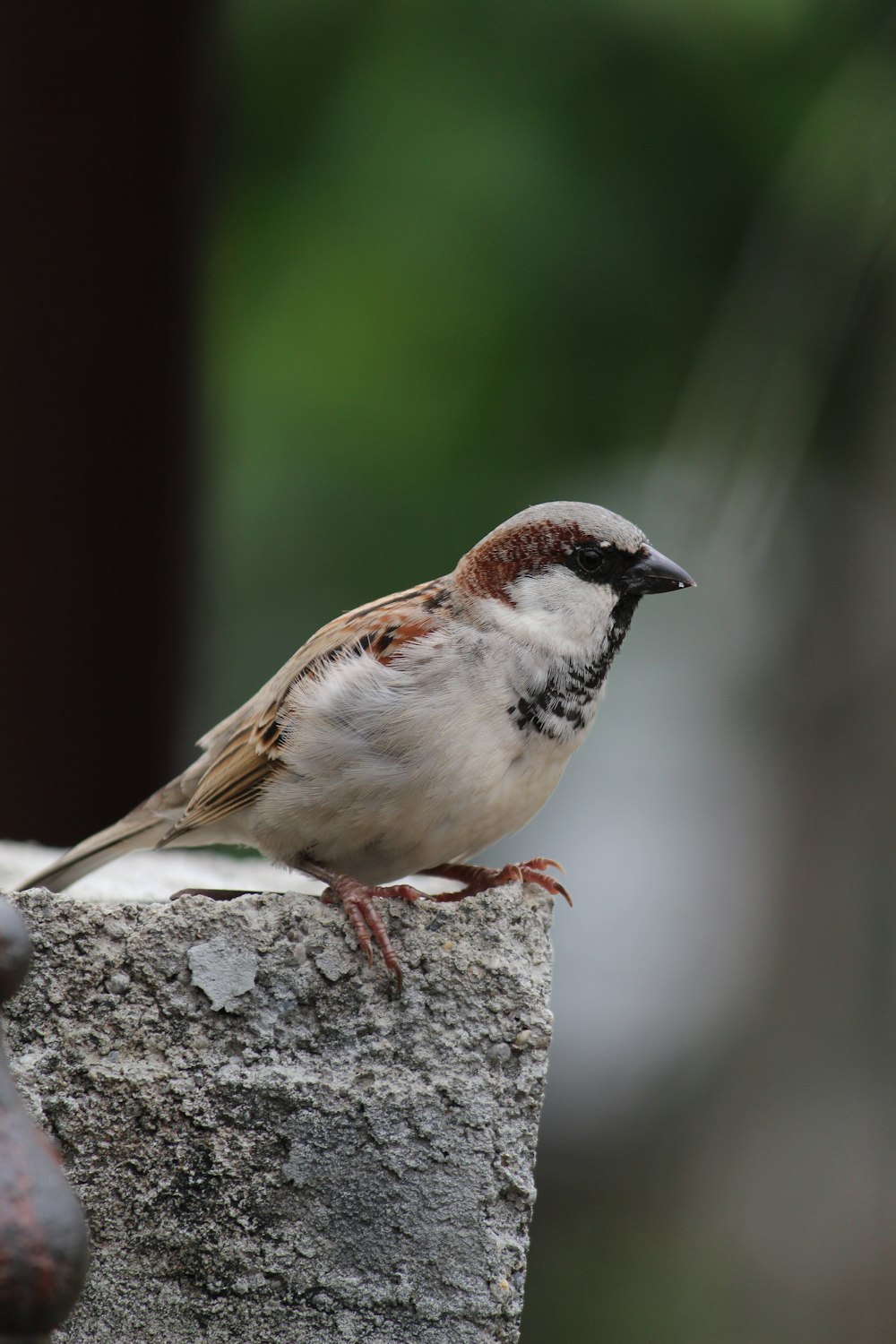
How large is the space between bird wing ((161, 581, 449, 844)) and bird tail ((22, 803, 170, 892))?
3.0 inches

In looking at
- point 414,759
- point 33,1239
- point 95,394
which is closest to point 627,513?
point 95,394

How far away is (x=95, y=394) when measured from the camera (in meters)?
3.15

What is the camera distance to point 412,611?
1604 mm

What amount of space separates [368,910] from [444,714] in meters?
0.29

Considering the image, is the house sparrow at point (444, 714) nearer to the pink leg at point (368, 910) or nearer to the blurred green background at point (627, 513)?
the pink leg at point (368, 910)

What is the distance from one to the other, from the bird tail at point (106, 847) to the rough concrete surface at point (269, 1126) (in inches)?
21.4

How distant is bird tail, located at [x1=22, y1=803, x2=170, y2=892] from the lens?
1.73m

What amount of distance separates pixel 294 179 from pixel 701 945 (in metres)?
2.64

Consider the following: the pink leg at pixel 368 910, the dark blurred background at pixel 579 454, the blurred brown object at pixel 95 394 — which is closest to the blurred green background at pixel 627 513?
the dark blurred background at pixel 579 454

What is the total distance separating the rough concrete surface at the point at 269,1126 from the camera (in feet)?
3.83

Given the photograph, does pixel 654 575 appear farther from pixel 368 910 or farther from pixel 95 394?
pixel 95 394

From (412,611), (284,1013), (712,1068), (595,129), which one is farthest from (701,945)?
(284,1013)

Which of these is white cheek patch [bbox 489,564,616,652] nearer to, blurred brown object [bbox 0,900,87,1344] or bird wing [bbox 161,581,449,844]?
bird wing [bbox 161,581,449,844]

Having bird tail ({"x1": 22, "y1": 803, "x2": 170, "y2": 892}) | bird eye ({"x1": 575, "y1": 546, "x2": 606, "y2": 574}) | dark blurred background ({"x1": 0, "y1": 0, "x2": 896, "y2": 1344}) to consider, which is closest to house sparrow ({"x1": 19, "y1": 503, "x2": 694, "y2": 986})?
bird eye ({"x1": 575, "y1": 546, "x2": 606, "y2": 574})
